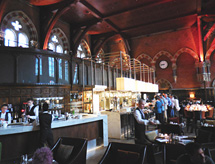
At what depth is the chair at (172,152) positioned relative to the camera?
269 centimetres

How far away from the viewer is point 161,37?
53.9 ft

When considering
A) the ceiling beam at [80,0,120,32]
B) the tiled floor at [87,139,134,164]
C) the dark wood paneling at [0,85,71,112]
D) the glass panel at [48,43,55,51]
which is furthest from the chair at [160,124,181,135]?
the glass panel at [48,43,55,51]

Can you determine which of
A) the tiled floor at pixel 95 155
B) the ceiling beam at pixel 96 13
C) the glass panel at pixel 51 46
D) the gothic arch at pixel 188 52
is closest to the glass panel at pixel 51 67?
the glass panel at pixel 51 46

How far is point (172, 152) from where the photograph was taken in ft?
9.04

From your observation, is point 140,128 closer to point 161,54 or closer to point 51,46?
point 51,46

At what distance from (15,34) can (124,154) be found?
8957mm

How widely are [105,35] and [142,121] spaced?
11.5 meters

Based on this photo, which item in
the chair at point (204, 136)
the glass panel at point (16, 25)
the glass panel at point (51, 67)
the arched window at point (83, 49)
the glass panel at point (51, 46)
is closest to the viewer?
→ the chair at point (204, 136)

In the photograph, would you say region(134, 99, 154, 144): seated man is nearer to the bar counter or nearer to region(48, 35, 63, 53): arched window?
the bar counter

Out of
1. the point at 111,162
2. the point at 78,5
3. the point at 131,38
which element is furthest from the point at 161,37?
the point at 111,162

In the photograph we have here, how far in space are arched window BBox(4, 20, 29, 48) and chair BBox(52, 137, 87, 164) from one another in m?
7.06

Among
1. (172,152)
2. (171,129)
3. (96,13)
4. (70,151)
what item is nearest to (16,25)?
(96,13)

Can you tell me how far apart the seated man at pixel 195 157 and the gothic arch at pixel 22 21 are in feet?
30.6

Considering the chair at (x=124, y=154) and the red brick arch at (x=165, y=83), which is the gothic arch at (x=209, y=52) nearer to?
the red brick arch at (x=165, y=83)
